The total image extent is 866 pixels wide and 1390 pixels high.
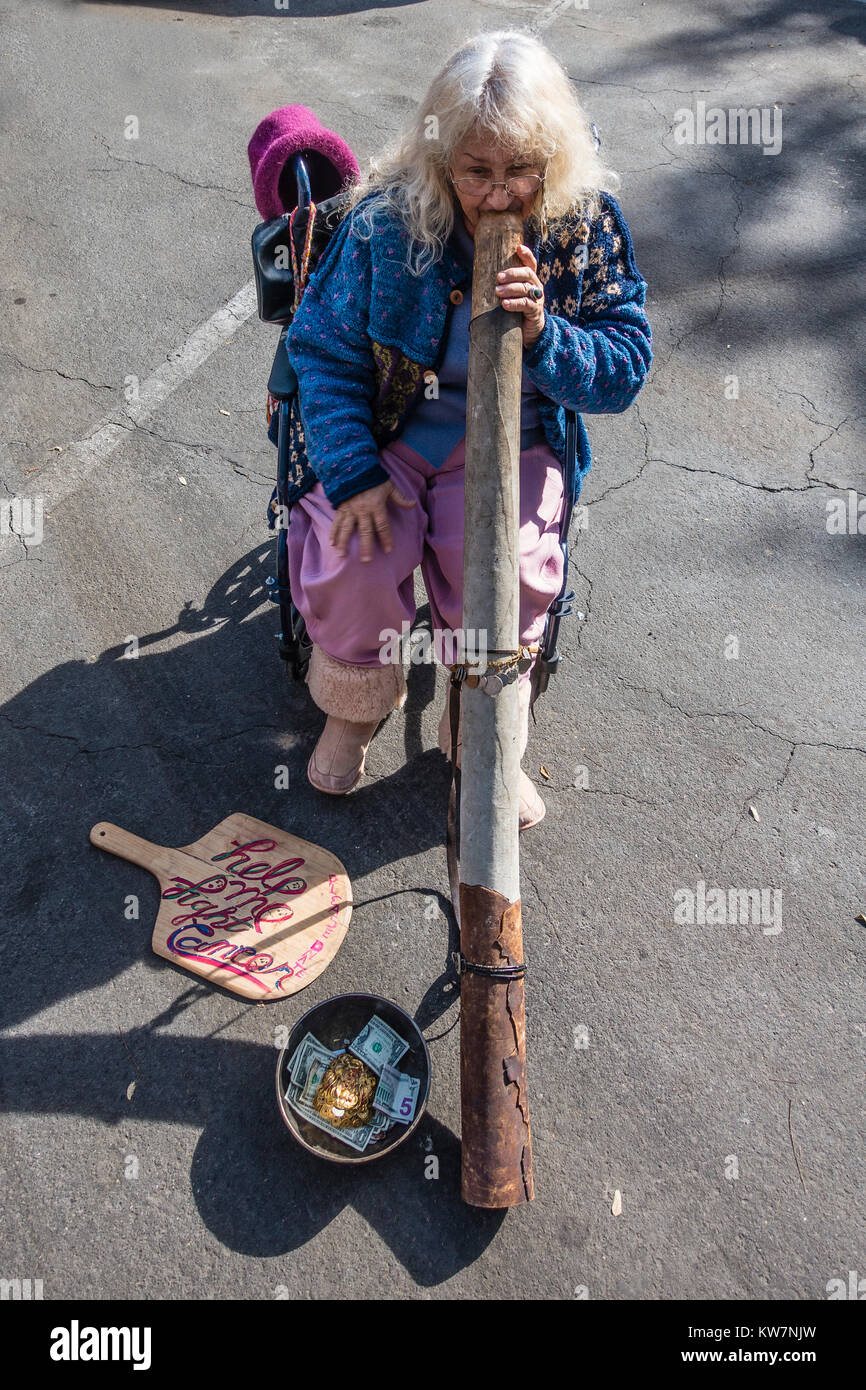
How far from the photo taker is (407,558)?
→ 274 cm

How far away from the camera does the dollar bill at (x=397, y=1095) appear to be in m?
2.44

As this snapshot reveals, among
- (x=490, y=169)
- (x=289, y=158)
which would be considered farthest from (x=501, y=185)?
(x=289, y=158)

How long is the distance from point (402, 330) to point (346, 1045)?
6.06ft

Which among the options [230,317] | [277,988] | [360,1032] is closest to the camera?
[360,1032]

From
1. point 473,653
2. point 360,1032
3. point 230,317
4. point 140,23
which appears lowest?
point 360,1032

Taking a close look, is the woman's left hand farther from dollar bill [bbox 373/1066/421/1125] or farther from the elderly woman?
dollar bill [bbox 373/1066/421/1125]

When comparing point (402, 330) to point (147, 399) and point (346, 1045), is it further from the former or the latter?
point (147, 399)

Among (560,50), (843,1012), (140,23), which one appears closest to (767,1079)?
(843,1012)

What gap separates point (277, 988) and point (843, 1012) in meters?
1.59

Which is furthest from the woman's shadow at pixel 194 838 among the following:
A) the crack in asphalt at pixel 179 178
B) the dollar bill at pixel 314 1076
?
the crack in asphalt at pixel 179 178

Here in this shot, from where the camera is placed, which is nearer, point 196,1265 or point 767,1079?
point 196,1265

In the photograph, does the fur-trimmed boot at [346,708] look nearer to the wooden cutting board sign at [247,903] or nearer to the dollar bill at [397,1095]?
the wooden cutting board sign at [247,903]

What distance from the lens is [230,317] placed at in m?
4.96
